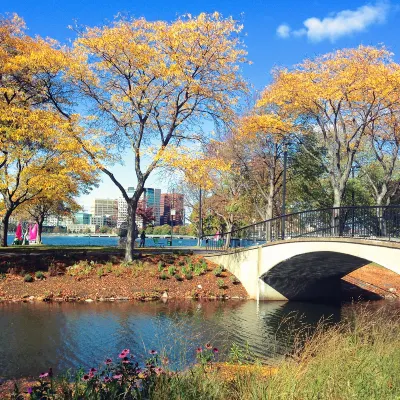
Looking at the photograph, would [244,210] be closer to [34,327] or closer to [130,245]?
[130,245]

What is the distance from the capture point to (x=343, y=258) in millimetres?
18250

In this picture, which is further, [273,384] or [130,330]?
[130,330]

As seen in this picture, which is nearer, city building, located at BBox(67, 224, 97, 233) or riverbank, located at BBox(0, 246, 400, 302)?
riverbank, located at BBox(0, 246, 400, 302)

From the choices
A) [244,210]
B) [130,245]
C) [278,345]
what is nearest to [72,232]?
[244,210]

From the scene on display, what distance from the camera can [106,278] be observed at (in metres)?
21.4

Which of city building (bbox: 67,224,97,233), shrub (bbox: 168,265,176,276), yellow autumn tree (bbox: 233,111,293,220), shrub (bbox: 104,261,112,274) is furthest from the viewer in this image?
city building (bbox: 67,224,97,233)

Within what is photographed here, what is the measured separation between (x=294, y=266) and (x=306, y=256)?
208cm

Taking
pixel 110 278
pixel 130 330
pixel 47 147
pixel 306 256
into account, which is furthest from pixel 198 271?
pixel 47 147

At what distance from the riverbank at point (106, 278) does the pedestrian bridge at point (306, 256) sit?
1.09 meters

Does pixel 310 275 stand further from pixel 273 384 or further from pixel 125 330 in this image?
Answer: pixel 273 384

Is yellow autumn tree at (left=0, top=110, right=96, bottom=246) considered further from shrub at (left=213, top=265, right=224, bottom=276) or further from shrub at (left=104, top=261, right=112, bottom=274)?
shrub at (left=213, top=265, right=224, bottom=276)

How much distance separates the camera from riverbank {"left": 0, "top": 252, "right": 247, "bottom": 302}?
64.5 feet

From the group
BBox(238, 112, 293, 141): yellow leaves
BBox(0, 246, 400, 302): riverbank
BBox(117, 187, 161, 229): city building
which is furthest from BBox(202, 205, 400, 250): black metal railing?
BBox(117, 187, 161, 229): city building

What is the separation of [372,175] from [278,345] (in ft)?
79.6
